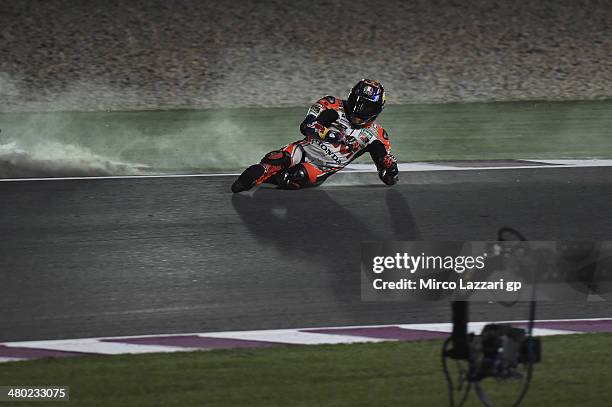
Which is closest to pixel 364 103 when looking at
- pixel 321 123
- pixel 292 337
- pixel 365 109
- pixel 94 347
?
pixel 365 109

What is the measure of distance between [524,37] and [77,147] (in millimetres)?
10792

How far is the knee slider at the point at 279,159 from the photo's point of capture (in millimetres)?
12602

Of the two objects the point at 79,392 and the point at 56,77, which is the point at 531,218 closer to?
the point at 79,392

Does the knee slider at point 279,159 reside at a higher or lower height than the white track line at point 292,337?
higher

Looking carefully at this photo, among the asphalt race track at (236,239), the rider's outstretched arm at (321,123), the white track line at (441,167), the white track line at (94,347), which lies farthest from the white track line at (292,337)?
the white track line at (441,167)

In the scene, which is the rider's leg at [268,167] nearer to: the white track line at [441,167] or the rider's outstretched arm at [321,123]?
the rider's outstretched arm at [321,123]

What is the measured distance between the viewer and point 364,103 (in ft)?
41.5

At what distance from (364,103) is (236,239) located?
8.54 ft

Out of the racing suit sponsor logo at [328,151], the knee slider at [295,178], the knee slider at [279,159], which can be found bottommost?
the knee slider at [295,178]

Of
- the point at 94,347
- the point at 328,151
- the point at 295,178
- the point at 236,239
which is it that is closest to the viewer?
the point at 94,347

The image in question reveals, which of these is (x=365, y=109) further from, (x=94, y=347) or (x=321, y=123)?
(x=94, y=347)

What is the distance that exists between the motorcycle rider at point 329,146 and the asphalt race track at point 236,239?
218 mm

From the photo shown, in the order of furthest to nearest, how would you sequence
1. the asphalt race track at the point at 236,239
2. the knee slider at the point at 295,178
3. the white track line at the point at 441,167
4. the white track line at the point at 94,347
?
the white track line at the point at 441,167 < the knee slider at the point at 295,178 < the asphalt race track at the point at 236,239 < the white track line at the point at 94,347

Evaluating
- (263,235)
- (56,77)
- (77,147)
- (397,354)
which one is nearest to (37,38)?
(56,77)
